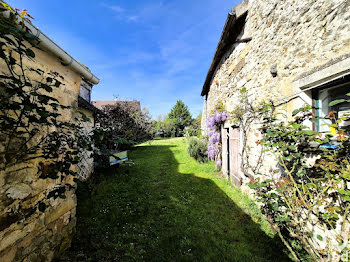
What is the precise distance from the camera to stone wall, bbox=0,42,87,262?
148cm

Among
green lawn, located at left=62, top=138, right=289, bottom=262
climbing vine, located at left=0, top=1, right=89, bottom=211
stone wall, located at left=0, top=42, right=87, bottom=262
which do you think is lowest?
green lawn, located at left=62, top=138, right=289, bottom=262

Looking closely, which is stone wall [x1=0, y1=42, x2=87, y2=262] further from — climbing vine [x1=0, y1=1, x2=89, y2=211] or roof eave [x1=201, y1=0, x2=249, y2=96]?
roof eave [x1=201, y1=0, x2=249, y2=96]

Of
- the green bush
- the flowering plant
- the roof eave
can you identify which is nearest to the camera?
the roof eave

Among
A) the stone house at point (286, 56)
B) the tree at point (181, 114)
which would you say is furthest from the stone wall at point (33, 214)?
the tree at point (181, 114)

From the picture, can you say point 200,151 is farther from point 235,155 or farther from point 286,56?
point 286,56

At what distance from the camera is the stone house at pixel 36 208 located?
1.49 metres

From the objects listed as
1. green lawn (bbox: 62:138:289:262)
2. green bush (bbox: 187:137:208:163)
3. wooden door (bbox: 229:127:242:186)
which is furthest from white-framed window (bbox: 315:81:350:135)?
green bush (bbox: 187:137:208:163)

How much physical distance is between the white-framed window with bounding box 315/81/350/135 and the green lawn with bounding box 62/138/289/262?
79.3 inches

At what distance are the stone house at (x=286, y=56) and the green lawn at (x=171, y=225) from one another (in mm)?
1063

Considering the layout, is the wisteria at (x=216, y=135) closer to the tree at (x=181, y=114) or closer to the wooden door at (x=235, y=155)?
the wooden door at (x=235, y=155)

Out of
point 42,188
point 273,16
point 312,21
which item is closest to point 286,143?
point 312,21

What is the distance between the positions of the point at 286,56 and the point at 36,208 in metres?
3.97

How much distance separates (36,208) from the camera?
4.61 ft

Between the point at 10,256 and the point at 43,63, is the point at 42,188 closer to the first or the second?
the point at 10,256
